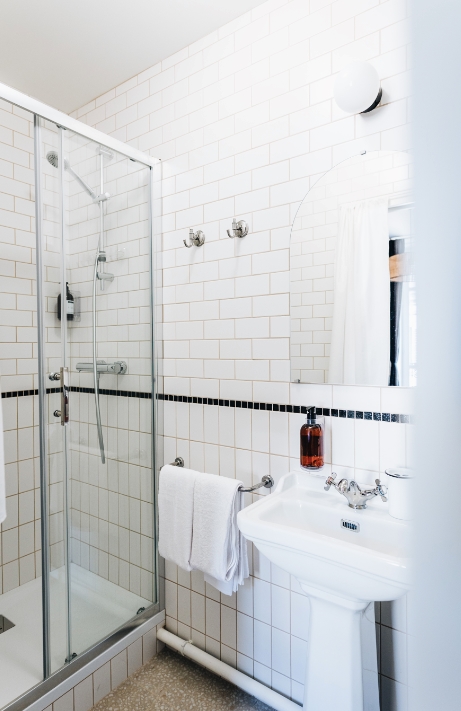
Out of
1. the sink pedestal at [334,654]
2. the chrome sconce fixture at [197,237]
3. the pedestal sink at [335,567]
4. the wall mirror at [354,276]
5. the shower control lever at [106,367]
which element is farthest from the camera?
the chrome sconce fixture at [197,237]

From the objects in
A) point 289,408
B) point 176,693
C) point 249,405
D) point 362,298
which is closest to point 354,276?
point 362,298

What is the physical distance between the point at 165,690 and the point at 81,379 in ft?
4.30

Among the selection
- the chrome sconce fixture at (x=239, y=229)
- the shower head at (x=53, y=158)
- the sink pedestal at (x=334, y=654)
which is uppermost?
the shower head at (x=53, y=158)

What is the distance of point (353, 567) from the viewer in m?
1.06

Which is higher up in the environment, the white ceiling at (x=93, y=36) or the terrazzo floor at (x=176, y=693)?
the white ceiling at (x=93, y=36)

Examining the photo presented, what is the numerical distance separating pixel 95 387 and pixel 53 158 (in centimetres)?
88

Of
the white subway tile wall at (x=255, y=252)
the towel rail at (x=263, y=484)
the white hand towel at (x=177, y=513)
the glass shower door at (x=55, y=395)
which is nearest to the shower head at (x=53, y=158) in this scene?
the glass shower door at (x=55, y=395)

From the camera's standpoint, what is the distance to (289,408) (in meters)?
1.58

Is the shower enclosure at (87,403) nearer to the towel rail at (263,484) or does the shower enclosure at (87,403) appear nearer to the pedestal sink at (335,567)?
the towel rail at (263,484)

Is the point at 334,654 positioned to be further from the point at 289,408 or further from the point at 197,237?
Answer: the point at 197,237

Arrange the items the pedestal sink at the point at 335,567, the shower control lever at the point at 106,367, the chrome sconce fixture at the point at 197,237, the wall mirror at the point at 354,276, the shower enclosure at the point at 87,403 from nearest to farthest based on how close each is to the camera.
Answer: the pedestal sink at the point at 335,567
the wall mirror at the point at 354,276
the shower enclosure at the point at 87,403
the shower control lever at the point at 106,367
the chrome sconce fixture at the point at 197,237

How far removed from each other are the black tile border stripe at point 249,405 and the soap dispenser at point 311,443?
2.8 inches

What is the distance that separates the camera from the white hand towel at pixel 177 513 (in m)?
1.66

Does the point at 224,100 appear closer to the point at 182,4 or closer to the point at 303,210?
the point at 182,4
